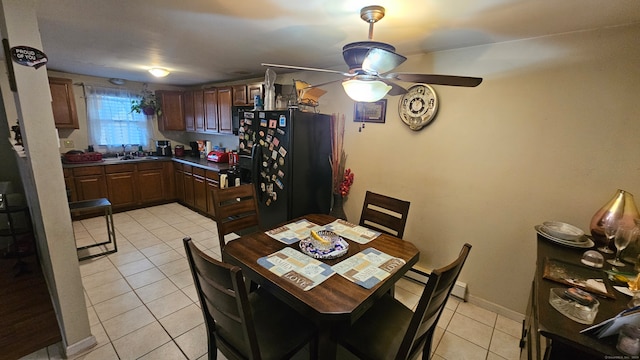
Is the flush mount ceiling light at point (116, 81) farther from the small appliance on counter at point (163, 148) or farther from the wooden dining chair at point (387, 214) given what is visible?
the wooden dining chair at point (387, 214)

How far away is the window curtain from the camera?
4438 millimetres

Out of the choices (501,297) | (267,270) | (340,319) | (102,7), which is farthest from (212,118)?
(501,297)

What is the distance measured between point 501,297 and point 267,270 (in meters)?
2.09

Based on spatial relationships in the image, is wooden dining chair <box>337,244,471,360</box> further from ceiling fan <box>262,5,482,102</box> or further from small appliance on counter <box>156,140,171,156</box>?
small appliance on counter <box>156,140,171,156</box>

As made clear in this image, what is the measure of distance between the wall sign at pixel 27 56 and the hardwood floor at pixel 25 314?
1.81 metres

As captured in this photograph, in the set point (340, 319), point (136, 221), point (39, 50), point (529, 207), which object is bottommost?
point (136, 221)

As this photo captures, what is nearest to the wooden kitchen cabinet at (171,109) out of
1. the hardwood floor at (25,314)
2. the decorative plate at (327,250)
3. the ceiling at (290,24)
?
the ceiling at (290,24)

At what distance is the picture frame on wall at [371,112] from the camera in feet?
8.96

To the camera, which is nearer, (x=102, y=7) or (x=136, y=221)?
(x=102, y=7)

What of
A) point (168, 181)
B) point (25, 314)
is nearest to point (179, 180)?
point (168, 181)

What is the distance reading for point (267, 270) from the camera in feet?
4.69

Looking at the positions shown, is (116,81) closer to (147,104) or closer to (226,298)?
(147,104)

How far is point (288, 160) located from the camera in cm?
273

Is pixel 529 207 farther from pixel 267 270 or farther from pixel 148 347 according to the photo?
pixel 148 347
